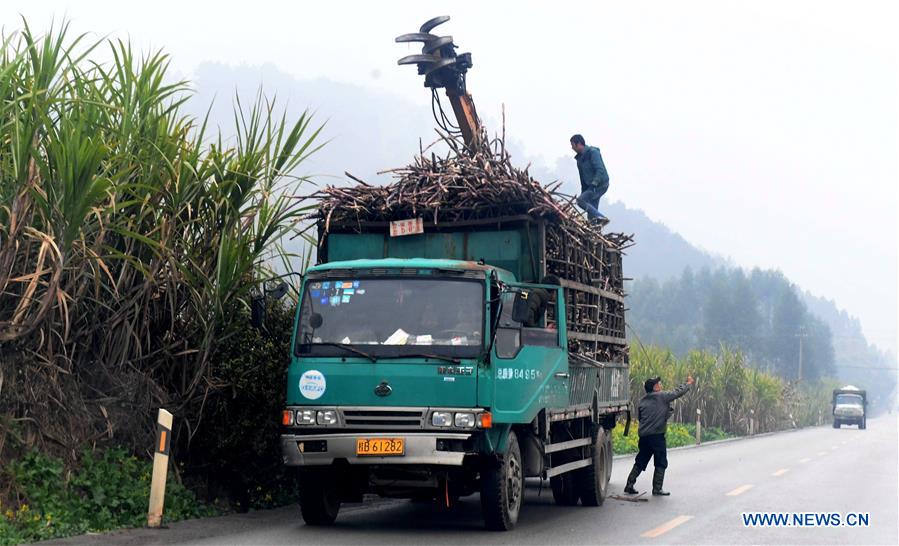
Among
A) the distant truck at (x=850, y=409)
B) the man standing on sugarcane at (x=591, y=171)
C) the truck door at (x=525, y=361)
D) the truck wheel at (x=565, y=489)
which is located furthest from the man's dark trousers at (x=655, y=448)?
the distant truck at (x=850, y=409)

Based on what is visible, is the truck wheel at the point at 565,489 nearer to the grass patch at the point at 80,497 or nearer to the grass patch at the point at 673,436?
the grass patch at the point at 80,497

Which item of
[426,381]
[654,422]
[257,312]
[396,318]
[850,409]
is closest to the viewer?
[426,381]

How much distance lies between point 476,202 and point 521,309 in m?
1.99

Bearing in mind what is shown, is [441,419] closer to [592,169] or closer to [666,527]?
[666,527]

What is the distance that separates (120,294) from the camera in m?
12.0

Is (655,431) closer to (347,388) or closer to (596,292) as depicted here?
(596,292)

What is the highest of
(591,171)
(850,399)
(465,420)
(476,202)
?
(850,399)

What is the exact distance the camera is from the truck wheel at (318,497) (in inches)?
464

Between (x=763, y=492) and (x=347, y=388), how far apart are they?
839 centimetres

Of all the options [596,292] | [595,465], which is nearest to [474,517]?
[595,465]

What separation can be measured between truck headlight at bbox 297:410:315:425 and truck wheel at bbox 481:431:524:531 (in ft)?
5.46

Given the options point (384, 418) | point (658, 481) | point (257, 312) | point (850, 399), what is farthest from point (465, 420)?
point (850, 399)

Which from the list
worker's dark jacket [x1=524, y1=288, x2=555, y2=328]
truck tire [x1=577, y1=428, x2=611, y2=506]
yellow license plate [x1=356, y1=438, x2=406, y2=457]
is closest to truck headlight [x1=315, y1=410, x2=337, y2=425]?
yellow license plate [x1=356, y1=438, x2=406, y2=457]

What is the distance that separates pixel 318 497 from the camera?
38.9ft
